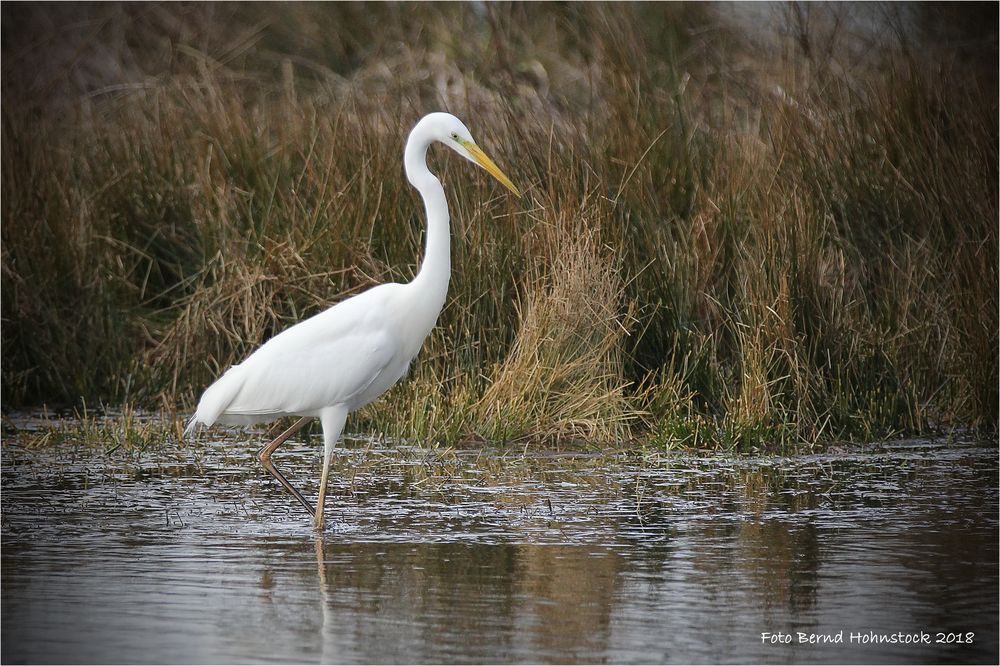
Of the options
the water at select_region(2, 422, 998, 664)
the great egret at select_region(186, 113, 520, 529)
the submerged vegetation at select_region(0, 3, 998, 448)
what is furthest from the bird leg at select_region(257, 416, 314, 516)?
the submerged vegetation at select_region(0, 3, 998, 448)

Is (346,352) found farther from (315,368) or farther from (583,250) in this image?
(583,250)

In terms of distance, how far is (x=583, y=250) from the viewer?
8.06m

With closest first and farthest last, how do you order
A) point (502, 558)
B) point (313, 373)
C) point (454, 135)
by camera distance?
1. point (502, 558)
2. point (313, 373)
3. point (454, 135)

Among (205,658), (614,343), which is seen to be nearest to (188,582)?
(205,658)

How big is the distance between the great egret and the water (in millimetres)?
411

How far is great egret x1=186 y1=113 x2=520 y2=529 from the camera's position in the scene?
6430 millimetres

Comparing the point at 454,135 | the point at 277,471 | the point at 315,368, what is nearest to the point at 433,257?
the point at 454,135

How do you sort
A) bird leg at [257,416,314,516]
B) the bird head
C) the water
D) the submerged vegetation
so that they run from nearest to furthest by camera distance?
1. the water
2. bird leg at [257,416,314,516]
3. the bird head
4. the submerged vegetation

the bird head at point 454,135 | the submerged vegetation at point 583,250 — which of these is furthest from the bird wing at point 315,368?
the submerged vegetation at point 583,250

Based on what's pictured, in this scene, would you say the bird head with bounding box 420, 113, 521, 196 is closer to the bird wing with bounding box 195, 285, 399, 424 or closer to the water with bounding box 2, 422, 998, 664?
the bird wing with bounding box 195, 285, 399, 424

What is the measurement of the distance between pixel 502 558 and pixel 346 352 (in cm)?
143

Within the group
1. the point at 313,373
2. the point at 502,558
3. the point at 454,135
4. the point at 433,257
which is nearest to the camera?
the point at 502,558

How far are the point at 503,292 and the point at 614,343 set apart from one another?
75cm

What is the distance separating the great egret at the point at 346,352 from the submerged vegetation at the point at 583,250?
142cm
